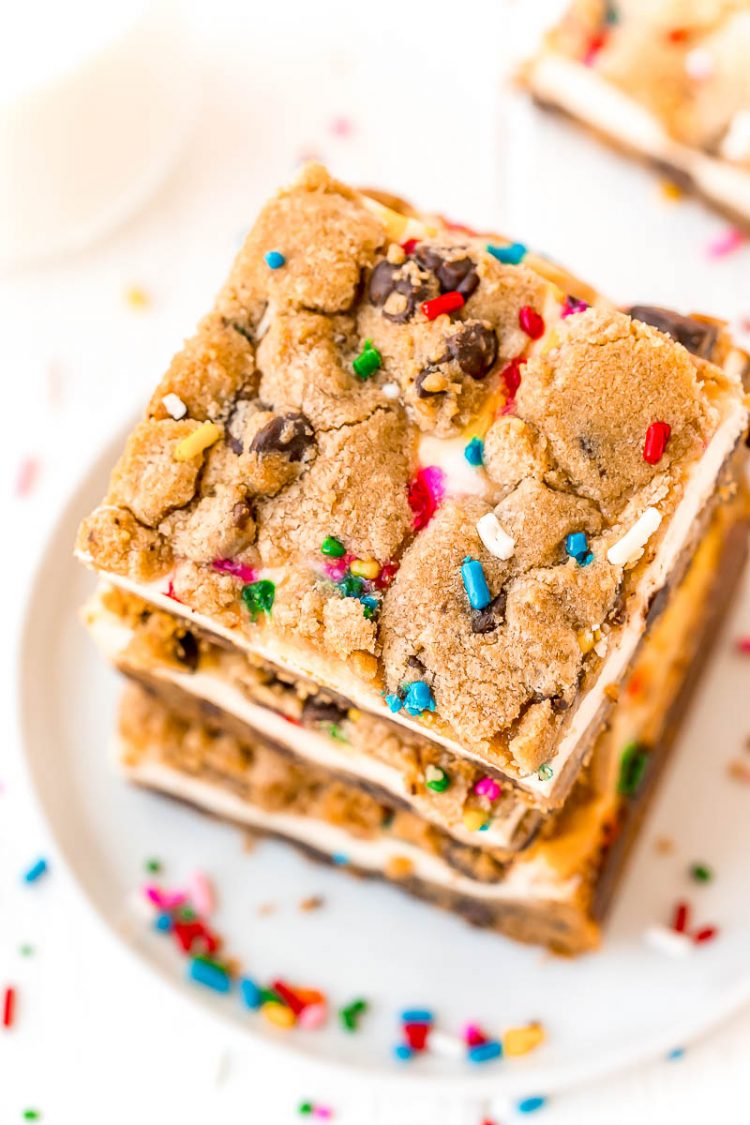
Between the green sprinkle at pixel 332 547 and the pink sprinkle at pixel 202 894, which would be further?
the pink sprinkle at pixel 202 894

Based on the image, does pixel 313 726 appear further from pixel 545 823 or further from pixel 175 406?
pixel 175 406

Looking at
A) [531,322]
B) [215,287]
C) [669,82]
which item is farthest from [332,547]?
[669,82]

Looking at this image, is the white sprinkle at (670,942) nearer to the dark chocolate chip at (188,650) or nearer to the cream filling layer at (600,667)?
the cream filling layer at (600,667)

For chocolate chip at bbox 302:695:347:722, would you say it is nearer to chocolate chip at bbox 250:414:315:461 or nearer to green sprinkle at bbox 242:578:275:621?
green sprinkle at bbox 242:578:275:621

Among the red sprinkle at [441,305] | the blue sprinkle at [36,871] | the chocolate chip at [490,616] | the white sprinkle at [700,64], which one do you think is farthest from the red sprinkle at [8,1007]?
the white sprinkle at [700,64]

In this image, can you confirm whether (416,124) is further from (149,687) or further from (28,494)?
(149,687)
